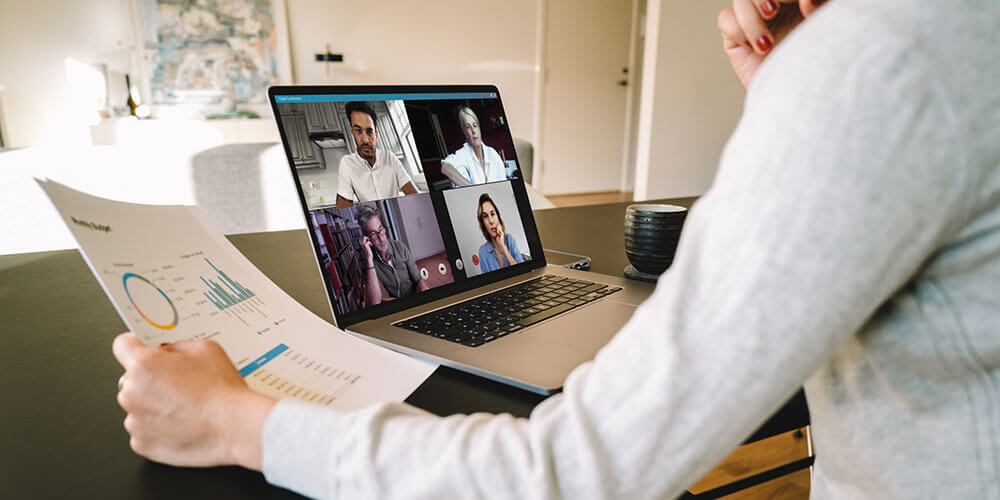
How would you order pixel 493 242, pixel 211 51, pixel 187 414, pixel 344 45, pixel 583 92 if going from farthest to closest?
pixel 583 92 < pixel 344 45 < pixel 211 51 < pixel 493 242 < pixel 187 414

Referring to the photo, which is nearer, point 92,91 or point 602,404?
point 602,404

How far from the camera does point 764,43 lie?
612mm

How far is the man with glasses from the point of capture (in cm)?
68

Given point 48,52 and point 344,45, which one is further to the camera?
point 344,45

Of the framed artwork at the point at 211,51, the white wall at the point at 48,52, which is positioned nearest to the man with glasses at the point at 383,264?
the framed artwork at the point at 211,51

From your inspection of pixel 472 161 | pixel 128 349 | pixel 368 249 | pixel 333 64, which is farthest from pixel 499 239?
pixel 333 64

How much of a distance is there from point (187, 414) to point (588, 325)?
39 centimetres

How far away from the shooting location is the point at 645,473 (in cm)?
32

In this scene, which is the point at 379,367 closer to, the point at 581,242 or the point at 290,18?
the point at 581,242

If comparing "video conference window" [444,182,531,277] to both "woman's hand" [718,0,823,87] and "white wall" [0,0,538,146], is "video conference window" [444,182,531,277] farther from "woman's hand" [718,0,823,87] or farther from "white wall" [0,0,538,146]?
"white wall" [0,0,538,146]

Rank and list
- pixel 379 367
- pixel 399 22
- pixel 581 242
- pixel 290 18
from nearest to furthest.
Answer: pixel 379 367, pixel 581 242, pixel 290 18, pixel 399 22

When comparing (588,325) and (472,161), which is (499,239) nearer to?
(472,161)

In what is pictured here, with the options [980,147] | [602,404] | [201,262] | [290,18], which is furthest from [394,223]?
[290,18]

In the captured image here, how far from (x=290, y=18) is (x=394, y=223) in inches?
187
